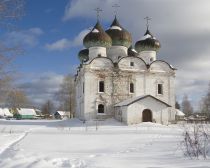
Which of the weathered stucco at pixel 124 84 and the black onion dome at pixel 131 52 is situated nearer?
the weathered stucco at pixel 124 84

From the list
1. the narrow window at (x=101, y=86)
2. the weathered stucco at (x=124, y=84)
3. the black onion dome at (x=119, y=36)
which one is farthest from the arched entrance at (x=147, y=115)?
the black onion dome at (x=119, y=36)

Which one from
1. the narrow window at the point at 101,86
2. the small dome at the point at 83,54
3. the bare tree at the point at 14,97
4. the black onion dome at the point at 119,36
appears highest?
the black onion dome at the point at 119,36

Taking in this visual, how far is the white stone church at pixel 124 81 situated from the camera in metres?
31.8

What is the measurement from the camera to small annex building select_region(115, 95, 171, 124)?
30.8 metres

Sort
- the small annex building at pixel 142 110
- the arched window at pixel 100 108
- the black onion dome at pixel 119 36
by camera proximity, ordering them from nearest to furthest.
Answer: the small annex building at pixel 142 110, the arched window at pixel 100 108, the black onion dome at pixel 119 36

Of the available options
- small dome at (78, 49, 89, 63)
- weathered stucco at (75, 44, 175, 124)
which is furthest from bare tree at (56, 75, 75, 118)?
weathered stucco at (75, 44, 175, 124)

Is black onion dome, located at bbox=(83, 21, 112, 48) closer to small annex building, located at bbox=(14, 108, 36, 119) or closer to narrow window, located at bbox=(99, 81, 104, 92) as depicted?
narrow window, located at bbox=(99, 81, 104, 92)

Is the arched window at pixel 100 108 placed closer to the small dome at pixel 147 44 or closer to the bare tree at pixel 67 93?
the small dome at pixel 147 44

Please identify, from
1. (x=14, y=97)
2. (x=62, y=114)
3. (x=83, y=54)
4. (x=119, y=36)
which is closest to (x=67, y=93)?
(x=83, y=54)

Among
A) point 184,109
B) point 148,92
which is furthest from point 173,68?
point 184,109

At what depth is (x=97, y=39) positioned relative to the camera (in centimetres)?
3422

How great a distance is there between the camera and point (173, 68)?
35.5 meters

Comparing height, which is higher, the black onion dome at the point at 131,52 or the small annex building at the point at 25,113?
the black onion dome at the point at 131,52

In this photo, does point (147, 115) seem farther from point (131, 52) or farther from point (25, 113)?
point (25, 113)
